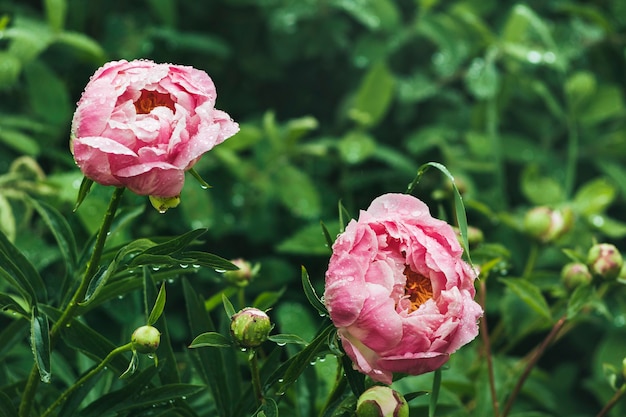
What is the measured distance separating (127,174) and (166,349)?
Answer: 0.20 metres

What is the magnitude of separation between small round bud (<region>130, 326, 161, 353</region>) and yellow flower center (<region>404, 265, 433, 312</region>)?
6.5 inches

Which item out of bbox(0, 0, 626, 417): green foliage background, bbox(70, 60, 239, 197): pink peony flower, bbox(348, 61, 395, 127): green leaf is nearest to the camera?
bbox(70, 60, 239, 197): pink peony flower

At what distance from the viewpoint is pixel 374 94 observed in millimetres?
1319

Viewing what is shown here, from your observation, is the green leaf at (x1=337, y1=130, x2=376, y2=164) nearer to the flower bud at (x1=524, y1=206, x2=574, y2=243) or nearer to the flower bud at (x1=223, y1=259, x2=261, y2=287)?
the flower bud at (x1=524, y1=206, x2=574, y2=243)

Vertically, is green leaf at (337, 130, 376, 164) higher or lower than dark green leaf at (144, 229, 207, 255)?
lower

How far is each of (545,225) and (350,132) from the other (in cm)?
46

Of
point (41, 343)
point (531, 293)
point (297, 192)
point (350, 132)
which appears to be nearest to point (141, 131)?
point (41, 343)

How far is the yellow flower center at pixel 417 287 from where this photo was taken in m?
0.57

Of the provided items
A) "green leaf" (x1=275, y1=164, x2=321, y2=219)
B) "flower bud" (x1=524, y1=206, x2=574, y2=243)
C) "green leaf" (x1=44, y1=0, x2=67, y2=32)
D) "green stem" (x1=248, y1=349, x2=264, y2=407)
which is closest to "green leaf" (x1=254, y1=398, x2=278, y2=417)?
"green stem" (x1=248, y1=349, x2=264, y2=407)

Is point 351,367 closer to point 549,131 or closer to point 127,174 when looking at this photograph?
point 127,174

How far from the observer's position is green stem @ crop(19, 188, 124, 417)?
554 mm

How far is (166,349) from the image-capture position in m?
0.67

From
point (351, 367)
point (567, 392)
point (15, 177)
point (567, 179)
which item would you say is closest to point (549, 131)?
point (567, 179)

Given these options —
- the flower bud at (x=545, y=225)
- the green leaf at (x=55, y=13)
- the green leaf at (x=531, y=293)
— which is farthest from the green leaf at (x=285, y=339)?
the green leaf at (x=55, y=13)
